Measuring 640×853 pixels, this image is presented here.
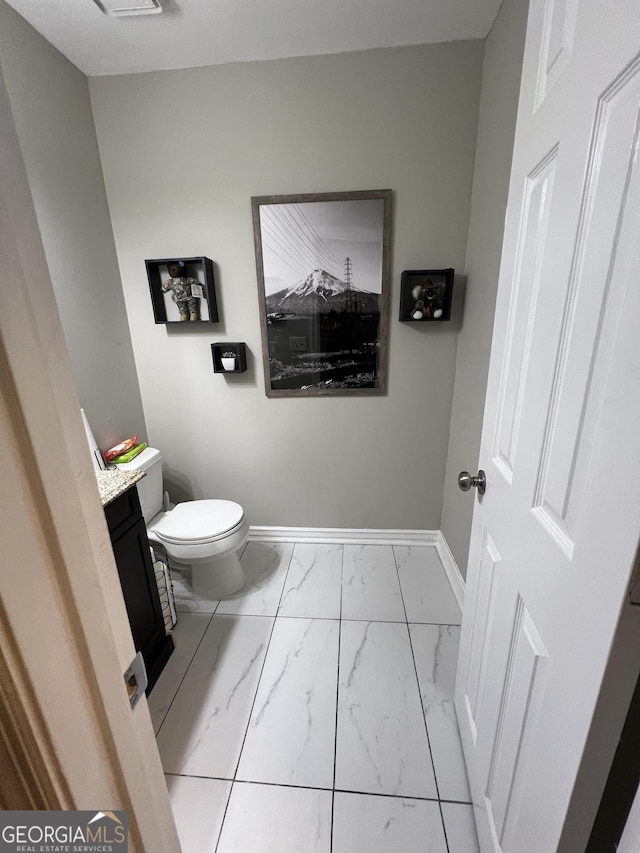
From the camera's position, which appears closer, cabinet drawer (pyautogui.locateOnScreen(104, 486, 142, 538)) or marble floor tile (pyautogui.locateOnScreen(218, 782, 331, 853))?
marble floor tile (pyautogui.locateOnScreen(218, 782, 331, 853))

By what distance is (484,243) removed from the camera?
148cm

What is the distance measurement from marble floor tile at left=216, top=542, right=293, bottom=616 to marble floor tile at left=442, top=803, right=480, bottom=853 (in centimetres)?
95

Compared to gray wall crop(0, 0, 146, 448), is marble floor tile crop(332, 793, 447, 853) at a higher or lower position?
lower

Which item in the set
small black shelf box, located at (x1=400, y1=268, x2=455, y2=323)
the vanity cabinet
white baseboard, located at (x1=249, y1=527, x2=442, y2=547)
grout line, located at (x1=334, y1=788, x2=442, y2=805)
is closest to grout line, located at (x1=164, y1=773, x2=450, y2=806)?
grout line, located at (x1=334, y1=788, x2=442, y2=805)

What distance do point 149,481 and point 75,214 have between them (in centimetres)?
130

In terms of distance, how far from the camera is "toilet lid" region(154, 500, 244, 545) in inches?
63.2

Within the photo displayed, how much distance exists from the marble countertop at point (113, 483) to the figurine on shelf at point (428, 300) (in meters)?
1.45

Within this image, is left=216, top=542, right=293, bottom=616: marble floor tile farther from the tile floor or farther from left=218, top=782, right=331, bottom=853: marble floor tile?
Answer: left=218, top=782, right=331, bottom=853: marble floor tile

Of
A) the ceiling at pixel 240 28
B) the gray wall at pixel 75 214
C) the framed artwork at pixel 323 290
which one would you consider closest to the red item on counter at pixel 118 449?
the gray wall at pixel 75 214

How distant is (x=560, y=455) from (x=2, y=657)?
77 centimetres

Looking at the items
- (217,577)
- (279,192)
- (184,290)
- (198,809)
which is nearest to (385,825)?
(198,809)

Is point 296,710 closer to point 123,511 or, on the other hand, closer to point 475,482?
point 123,511

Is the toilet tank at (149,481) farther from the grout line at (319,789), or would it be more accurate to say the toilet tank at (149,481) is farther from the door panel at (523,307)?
the door panel at (523,307)

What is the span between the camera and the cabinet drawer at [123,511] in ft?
3.88
